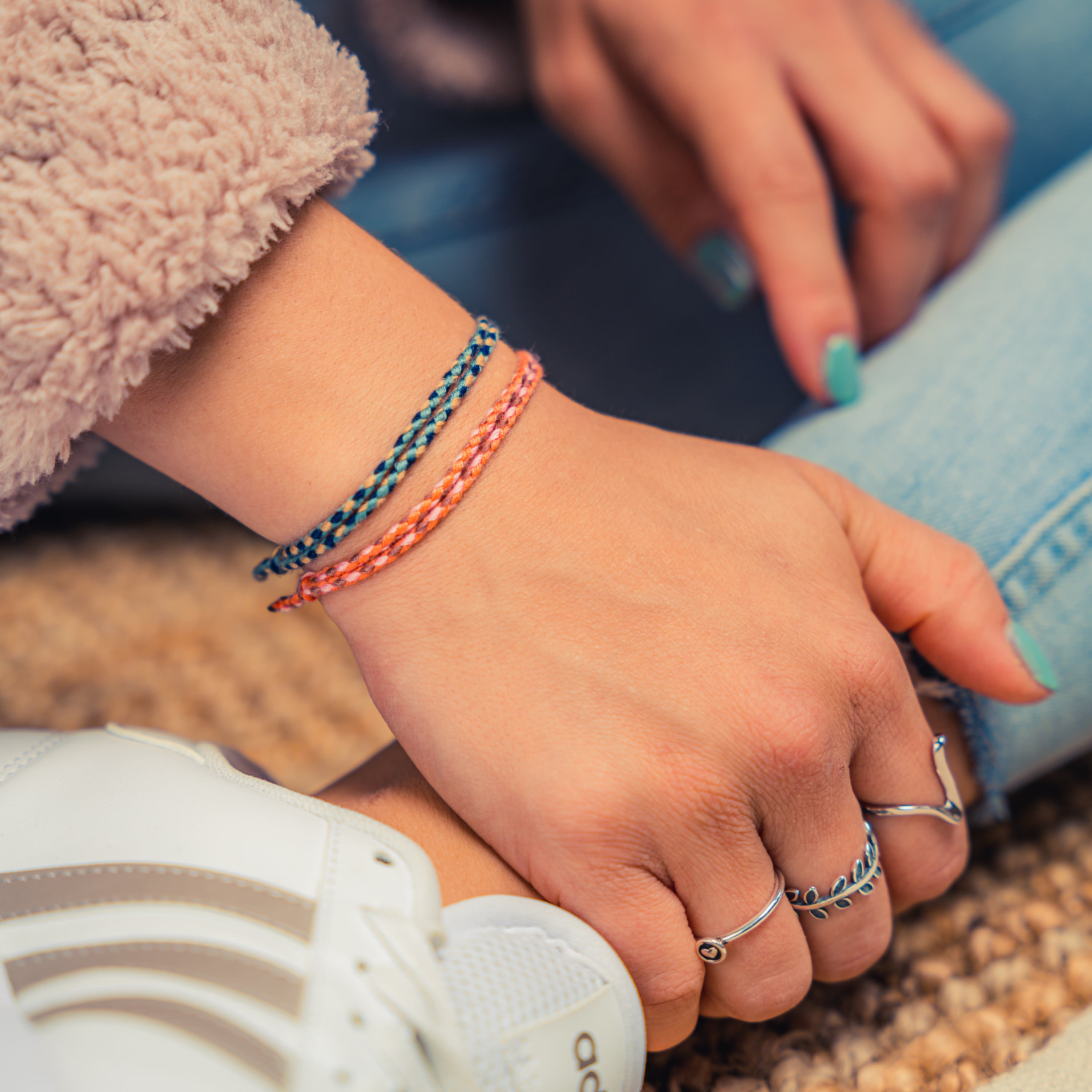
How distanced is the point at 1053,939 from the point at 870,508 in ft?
1.11

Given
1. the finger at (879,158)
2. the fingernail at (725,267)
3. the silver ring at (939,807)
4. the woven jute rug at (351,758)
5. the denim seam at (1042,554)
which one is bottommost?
the woven jute rug at (351,758)

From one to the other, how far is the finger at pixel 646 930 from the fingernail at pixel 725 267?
595mm

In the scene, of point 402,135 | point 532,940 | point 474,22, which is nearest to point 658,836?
point 532,940

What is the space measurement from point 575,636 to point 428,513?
10 centimetres

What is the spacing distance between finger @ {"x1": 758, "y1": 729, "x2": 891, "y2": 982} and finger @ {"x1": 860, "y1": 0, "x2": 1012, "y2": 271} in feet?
1.89

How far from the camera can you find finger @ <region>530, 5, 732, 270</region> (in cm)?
80

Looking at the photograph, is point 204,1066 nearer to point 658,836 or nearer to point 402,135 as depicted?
point 658,836

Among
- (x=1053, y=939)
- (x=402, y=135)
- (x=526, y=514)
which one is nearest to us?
(x=526, y=514)

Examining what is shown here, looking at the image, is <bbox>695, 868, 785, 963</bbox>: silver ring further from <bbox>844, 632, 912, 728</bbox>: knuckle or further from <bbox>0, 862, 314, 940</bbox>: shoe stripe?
<bbox>0, 862, 314, 940</bbox>: shoe stripe

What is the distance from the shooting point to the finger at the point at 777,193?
0.69 m

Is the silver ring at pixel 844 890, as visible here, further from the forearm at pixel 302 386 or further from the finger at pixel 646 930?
the forearm at pixel 302 386

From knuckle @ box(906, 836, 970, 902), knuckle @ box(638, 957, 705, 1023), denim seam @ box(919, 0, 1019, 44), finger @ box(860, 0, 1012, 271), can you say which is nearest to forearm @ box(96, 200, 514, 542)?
knuckle @ box(638, 957, 705, 1023)

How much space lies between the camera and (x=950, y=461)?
602 mm

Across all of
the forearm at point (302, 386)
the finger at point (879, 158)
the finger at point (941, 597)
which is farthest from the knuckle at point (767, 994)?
the finger at point (879, 158)
